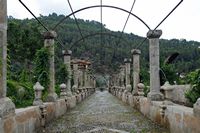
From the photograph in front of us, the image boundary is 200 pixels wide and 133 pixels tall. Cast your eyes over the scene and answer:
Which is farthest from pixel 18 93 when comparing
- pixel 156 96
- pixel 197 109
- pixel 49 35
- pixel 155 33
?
pixel 197 109

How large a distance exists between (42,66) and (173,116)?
5461 mm

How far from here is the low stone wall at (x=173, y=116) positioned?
6.81 meters

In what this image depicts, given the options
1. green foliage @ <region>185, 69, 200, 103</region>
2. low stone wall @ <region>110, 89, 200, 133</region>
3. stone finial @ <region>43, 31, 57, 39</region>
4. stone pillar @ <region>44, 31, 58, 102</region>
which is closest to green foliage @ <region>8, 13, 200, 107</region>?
stone pillar @ <region>44, 31, 58, 102</region>

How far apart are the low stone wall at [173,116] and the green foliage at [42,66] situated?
355cm

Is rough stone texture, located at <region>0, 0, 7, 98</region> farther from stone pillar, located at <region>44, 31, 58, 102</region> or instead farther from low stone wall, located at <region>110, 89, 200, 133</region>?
stone pillar, located at <region>44, 31, 58, 102</region>

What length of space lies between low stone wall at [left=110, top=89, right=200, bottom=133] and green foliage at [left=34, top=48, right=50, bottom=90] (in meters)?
3.55

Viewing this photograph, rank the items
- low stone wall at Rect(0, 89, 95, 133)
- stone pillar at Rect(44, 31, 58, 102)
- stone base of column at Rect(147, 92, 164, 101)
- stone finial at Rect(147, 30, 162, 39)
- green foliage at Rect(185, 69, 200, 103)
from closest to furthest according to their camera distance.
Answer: low stone wall at Rect(0, 89, 95, 133) < green foliage at Rect(185, 69, 200, 103) < stone base of column at Rect(147, 92, 164, 101) < stone finial at Rect(147, 30, 162, 39) < stone pillar at Rect(44, 31, 58, 102)

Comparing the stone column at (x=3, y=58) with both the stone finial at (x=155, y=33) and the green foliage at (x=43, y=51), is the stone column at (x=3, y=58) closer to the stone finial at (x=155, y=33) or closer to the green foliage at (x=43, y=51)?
the green foliage at (x=43, y=51)

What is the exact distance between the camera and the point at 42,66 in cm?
1242

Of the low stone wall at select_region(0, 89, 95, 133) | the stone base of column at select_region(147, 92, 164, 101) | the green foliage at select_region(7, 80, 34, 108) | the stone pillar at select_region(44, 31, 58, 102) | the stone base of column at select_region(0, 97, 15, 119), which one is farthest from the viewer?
the stone pillar at select_region(44, 31, 58, 102)

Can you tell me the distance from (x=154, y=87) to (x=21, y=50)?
62.8 ft

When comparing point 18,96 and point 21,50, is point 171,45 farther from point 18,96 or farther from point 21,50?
point 18,96

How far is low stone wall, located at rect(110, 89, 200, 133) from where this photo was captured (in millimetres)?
6812

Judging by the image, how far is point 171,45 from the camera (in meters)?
34.9
